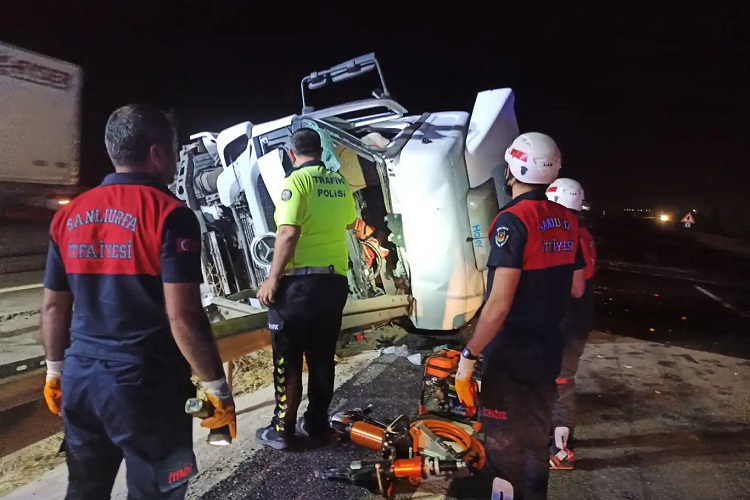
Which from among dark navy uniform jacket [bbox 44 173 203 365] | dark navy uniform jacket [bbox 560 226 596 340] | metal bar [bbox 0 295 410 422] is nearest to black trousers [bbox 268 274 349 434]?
metal bar [bbox 0 295 410 422]

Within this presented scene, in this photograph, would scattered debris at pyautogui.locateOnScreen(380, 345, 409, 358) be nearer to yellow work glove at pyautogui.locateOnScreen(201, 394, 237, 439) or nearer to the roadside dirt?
the roadside dirt

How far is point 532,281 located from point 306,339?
1466mm

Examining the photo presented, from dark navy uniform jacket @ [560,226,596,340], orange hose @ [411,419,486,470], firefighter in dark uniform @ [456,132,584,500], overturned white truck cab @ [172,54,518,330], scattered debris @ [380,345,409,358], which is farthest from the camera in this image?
scattered debris @ [380,345,409,358]

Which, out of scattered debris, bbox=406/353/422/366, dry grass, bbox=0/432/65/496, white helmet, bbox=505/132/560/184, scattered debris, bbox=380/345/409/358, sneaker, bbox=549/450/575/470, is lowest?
sneaker, bbox=549/450/575/470

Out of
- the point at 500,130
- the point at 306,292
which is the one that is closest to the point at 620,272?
the point at 500,130

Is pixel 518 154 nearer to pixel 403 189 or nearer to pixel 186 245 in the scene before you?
pixel 186 245

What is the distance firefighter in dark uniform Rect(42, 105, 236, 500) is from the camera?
1732 mm

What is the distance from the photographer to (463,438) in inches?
112

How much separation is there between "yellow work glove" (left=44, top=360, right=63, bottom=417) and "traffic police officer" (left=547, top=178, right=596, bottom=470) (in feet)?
8.41

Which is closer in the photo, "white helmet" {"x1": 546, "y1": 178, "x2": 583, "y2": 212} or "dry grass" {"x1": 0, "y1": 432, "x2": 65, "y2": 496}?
"dry grass" {"x1": 0, "y1": 432, "x2": 65, "y2": 496}

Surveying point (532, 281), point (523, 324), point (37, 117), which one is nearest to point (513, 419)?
point (523, 324)

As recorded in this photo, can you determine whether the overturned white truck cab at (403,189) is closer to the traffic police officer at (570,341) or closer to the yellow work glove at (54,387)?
the traffic police officer at (570,341)

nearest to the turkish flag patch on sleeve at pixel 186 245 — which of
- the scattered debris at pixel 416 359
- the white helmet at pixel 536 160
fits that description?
the white helmet at pixel 536 160

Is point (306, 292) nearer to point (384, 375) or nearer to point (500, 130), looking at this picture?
point (384, 375)
